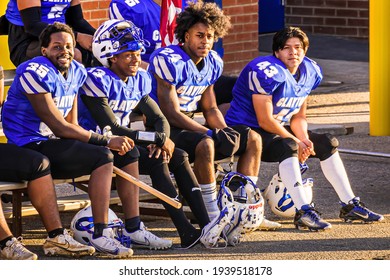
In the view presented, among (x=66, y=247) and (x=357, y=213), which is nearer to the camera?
(x=66, y=247)

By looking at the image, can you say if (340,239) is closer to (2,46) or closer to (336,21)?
(2,46)

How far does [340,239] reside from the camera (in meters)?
8.02

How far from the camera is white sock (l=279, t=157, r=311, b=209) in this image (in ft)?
27.3

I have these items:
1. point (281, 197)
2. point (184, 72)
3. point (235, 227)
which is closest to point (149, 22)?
point (184, 72)

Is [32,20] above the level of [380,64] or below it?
above

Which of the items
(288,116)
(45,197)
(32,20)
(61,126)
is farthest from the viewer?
(288,116)

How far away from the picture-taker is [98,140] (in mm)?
7668

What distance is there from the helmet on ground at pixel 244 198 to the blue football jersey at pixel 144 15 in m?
1.61

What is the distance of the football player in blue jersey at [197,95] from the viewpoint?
26.7 feet

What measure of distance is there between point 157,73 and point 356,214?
5.55ft

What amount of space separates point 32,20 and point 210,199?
70.7 inches

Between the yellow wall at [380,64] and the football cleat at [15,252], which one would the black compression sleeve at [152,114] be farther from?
the yellow wall at [380,64]

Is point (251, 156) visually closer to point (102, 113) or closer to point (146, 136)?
point (146, 136)

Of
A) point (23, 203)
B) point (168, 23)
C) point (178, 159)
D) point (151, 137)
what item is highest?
point (168, 23)
